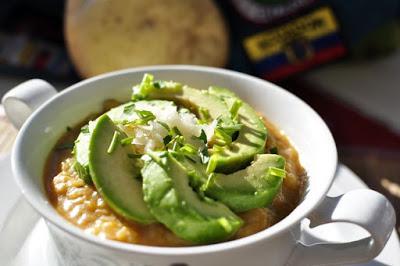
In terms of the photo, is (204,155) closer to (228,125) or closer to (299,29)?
(228,125)

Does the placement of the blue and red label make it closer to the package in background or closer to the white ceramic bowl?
the package in background

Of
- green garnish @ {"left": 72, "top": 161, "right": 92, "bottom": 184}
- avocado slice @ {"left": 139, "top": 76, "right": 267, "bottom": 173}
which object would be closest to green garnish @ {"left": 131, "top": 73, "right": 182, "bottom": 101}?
avocado slice @ {"left": 139, "top": 76, "right": 267, "bottom": 173}

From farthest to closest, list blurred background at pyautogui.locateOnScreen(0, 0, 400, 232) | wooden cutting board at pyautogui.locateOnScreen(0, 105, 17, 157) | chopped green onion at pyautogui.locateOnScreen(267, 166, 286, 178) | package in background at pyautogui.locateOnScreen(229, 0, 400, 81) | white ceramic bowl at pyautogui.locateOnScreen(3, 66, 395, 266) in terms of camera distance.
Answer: package in background at pyautogui.locateOnScreen(229, 0, 400, 81)
blurred background at pyautogui.locateOnScreen(0, 0, 400, 232)
wooden cutting board at pyautogui.locateOnScreen(0, 105, 17, 157)
chopped green onion at pyautogui.locateOnScreen(267, 166, 286, 178)
white ceramic bowl at pyautogui.locateOnScreen(3, 66, 395, 266)

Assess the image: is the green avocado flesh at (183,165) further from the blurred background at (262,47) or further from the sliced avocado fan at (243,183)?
the blurred background at (262,47)

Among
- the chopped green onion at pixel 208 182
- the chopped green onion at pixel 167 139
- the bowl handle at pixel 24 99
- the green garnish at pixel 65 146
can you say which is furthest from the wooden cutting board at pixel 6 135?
the chopped green onion at pixel 208 182

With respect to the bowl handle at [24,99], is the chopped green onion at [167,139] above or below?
above

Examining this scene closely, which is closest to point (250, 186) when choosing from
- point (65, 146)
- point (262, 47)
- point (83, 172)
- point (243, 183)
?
point (243, 183)
